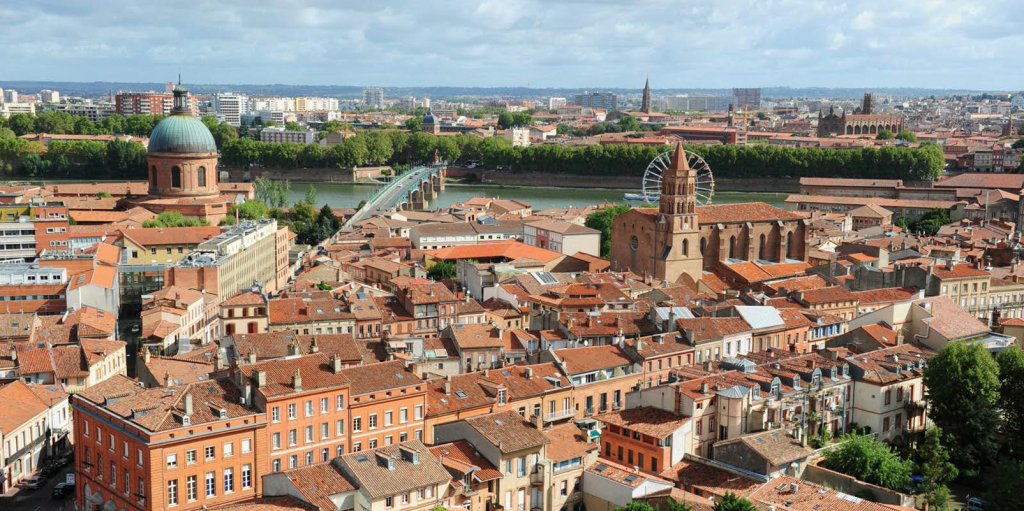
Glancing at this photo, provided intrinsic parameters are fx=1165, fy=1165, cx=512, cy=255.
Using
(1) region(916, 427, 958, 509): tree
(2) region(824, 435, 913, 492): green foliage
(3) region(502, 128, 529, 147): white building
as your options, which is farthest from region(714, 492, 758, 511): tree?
(3) region(502, 128, 529, 147): white building

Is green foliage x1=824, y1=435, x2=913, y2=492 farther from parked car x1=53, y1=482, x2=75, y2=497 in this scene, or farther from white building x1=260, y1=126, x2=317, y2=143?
white building x1=260, y1=126, x2=317, y2=143

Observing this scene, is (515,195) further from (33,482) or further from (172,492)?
(172,492)

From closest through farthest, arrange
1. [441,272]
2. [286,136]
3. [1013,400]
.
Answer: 1. [1013,400]
2. [441,272]
3. [286,136]

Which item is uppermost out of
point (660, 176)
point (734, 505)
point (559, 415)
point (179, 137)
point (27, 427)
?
point (179, 137)

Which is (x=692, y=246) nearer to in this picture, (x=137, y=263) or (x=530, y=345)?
(x=530, y=345)

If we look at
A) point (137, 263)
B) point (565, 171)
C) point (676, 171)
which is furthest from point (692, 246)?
point (565, 171)

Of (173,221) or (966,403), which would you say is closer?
(966,403)

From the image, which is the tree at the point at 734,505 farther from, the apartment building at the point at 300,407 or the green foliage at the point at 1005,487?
the apartment building at the point at 300,407

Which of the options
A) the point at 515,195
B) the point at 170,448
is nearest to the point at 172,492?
the point at 170,448
